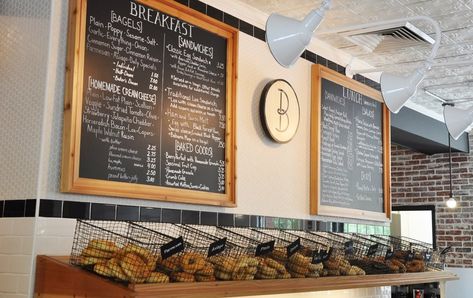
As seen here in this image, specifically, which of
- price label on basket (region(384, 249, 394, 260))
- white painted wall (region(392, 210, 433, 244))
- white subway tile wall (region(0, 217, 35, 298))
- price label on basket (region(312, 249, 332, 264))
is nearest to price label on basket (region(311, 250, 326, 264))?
price label on basket (region(312, 249, 332, 264))

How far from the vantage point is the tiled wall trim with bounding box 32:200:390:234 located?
267 centimetres

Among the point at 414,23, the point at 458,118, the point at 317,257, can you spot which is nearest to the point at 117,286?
the point at 317,257

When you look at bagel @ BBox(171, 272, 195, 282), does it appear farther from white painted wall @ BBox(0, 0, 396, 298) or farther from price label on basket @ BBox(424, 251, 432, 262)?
price label on basket @ BBox(424, 251, 432, 262)

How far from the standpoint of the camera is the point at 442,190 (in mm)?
7160

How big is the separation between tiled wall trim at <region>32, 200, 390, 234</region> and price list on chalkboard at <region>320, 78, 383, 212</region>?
0.90 feet

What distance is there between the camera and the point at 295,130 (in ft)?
13.3

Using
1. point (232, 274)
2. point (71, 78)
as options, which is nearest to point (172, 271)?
point (232, 274)

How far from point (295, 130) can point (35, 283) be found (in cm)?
205

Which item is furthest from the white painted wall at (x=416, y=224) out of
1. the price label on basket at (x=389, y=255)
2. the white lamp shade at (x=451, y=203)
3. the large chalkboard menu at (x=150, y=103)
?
the large chalkboard menu at (x=150, y=103)

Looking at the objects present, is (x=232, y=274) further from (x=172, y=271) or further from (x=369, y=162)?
(x=369, y=162)

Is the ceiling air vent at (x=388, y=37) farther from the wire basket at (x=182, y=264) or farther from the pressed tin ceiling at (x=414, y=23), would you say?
the wire basket at (x=182, y=264)

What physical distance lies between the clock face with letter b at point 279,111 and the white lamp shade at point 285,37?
3.30 feet

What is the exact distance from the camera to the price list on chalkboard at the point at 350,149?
4.36 metres

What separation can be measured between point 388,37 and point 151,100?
6.32 feet
